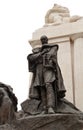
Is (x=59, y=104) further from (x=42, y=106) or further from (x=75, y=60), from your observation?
(x=75, y=60)

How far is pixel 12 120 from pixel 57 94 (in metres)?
1.47

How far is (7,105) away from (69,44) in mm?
5692

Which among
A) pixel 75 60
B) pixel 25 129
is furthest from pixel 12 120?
pixel 75 60

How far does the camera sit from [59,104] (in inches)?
Result: 456

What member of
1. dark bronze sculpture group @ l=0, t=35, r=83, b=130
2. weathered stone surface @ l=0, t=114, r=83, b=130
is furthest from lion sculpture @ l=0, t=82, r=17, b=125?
weathered stone surface @ l=0, t=114, r=83, b=130

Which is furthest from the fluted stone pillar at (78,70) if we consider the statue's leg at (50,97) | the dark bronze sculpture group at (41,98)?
the statue's leg at (50,97)

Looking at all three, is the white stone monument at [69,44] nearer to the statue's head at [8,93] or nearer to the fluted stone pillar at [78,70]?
the fluted stone pillar at [78,70]

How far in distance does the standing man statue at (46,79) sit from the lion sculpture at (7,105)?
552 millimetres

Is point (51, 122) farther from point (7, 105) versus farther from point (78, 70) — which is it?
point (78, 70)

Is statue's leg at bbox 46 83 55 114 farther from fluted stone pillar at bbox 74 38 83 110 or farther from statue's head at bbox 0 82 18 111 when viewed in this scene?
fluted stone pillar at bbox 74 38 83 110

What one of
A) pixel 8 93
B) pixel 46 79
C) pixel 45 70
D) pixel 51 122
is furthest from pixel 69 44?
pixel 51 122

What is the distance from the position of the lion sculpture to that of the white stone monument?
3716mm

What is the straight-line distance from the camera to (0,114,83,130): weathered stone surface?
1031cm

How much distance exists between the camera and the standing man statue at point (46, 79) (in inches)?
447
